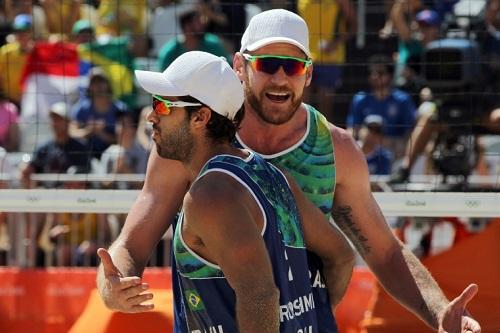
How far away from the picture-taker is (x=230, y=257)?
9.27 feet

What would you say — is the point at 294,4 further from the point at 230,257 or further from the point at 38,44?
the point at 230,257

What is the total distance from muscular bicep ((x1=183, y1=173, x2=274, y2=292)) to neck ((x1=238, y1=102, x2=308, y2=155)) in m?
0.79

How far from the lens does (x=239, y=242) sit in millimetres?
2797

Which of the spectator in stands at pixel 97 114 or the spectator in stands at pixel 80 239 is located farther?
the spectator in stands at pixel 97 114

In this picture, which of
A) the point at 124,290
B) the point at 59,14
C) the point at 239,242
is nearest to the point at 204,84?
the point at 239,242

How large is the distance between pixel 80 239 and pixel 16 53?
103 inches

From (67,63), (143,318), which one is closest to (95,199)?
(143,318)

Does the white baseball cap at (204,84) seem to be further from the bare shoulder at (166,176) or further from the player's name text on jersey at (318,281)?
the player's name text on jersey at (318,281)

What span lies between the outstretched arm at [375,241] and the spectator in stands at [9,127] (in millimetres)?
4651

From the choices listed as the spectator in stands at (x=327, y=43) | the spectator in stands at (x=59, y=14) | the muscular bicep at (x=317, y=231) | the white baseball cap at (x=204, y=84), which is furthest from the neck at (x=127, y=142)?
the white baseball cap at (x=204, y=84)

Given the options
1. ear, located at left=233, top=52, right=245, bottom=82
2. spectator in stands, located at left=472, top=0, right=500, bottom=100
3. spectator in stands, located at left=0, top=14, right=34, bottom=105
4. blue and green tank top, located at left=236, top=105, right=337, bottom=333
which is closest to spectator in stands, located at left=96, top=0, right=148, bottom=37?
spectator in stands, located at left=0, top=14, right=34, bottom=105

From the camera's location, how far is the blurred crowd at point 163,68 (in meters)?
6.96

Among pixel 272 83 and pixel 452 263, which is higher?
pixel 272 83

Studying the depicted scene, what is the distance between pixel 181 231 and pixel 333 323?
74 centimetres
